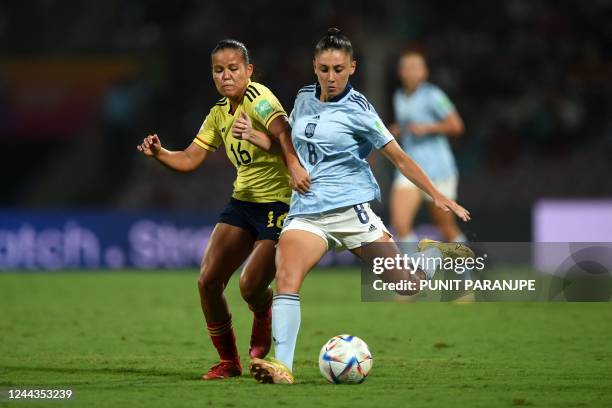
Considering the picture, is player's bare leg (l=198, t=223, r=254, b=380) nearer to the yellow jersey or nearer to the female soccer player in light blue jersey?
the yellow jersey

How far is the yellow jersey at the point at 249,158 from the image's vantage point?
268 inches

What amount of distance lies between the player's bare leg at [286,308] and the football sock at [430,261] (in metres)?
0.70

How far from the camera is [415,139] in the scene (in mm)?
12102

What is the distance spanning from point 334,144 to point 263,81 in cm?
1254

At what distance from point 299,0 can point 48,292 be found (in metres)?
8.82

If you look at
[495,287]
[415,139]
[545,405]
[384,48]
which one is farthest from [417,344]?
Answer: [384,48]

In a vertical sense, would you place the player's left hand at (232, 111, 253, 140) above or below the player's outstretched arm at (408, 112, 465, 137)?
below

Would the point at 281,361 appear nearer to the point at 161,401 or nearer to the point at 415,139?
the point at 161,401

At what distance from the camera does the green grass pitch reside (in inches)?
235

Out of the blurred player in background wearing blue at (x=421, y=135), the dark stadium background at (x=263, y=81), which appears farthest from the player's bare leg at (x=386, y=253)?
the dark stadium background at (x=263, y=81)

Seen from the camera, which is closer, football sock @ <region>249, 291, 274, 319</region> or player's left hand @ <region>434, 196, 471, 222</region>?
player's left hand @ <region>434, 196, 471, 222</region>

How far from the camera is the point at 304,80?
19.4 m

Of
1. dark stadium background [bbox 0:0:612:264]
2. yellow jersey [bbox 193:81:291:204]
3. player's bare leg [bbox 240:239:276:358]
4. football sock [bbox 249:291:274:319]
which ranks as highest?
dark stadium background [bbox 0:0:612:264]

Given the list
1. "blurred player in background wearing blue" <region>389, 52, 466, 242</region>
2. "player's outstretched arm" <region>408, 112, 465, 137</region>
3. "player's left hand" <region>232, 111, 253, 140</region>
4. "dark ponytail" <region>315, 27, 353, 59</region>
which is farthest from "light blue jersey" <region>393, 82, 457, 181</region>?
"player's left hand" <region>232, 111, 253, 140</region>
